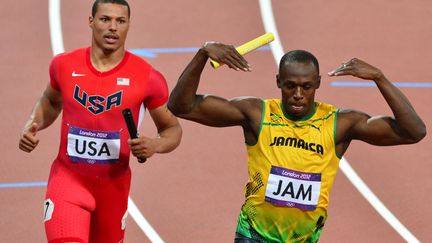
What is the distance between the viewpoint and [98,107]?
7766 mm

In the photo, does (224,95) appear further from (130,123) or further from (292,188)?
(130,123)

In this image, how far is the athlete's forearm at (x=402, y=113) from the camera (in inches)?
287

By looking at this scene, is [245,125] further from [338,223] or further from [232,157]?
[232,157]

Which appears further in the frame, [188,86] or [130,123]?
[188,86]

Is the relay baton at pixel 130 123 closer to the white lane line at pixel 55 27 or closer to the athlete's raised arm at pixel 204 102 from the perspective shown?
the athlete's raised arm at pixel 204 102

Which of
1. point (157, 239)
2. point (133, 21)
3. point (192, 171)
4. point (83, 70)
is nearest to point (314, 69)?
point (83, 70)

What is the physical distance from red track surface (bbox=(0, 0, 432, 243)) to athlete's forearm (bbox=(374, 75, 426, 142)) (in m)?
2.75

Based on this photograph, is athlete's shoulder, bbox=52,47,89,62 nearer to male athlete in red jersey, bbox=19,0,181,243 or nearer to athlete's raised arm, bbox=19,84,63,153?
male athlete in red jersey, bbox=19,0,181,243

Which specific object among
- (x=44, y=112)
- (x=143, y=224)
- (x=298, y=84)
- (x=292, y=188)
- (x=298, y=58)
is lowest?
(x=143, y=224)

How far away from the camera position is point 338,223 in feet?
33.3

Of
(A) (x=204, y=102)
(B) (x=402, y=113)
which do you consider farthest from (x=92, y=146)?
(B) (x=402, y=113)

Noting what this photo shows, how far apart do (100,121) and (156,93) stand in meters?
0.47

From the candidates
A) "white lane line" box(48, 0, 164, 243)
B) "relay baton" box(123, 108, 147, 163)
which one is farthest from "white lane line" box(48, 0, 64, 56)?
"relay baton" box(123, 108, 147, 163)

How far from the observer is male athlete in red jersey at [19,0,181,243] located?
776cm
